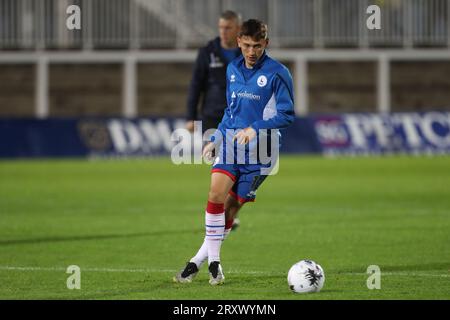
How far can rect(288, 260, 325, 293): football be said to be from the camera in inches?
327

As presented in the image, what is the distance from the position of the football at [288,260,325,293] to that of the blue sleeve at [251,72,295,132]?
1.25 meters

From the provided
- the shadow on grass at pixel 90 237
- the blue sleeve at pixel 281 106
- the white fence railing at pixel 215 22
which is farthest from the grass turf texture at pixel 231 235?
the white fence railing at pixel 215 22

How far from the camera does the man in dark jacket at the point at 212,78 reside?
42.1ft

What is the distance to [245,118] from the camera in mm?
9094

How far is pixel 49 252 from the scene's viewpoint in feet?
37.1

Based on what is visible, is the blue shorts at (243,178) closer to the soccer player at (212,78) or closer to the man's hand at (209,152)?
the man's hand at (209,152)

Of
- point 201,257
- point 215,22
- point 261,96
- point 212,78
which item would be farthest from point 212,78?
point 215,22

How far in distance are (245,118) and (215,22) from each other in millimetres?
26094

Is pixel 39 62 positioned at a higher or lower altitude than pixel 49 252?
higher

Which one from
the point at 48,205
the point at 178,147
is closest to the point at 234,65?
the point at 48,205

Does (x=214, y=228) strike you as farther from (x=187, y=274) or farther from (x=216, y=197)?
(x=187, y=274)

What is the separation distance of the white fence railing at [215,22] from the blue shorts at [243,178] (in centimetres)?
2545
